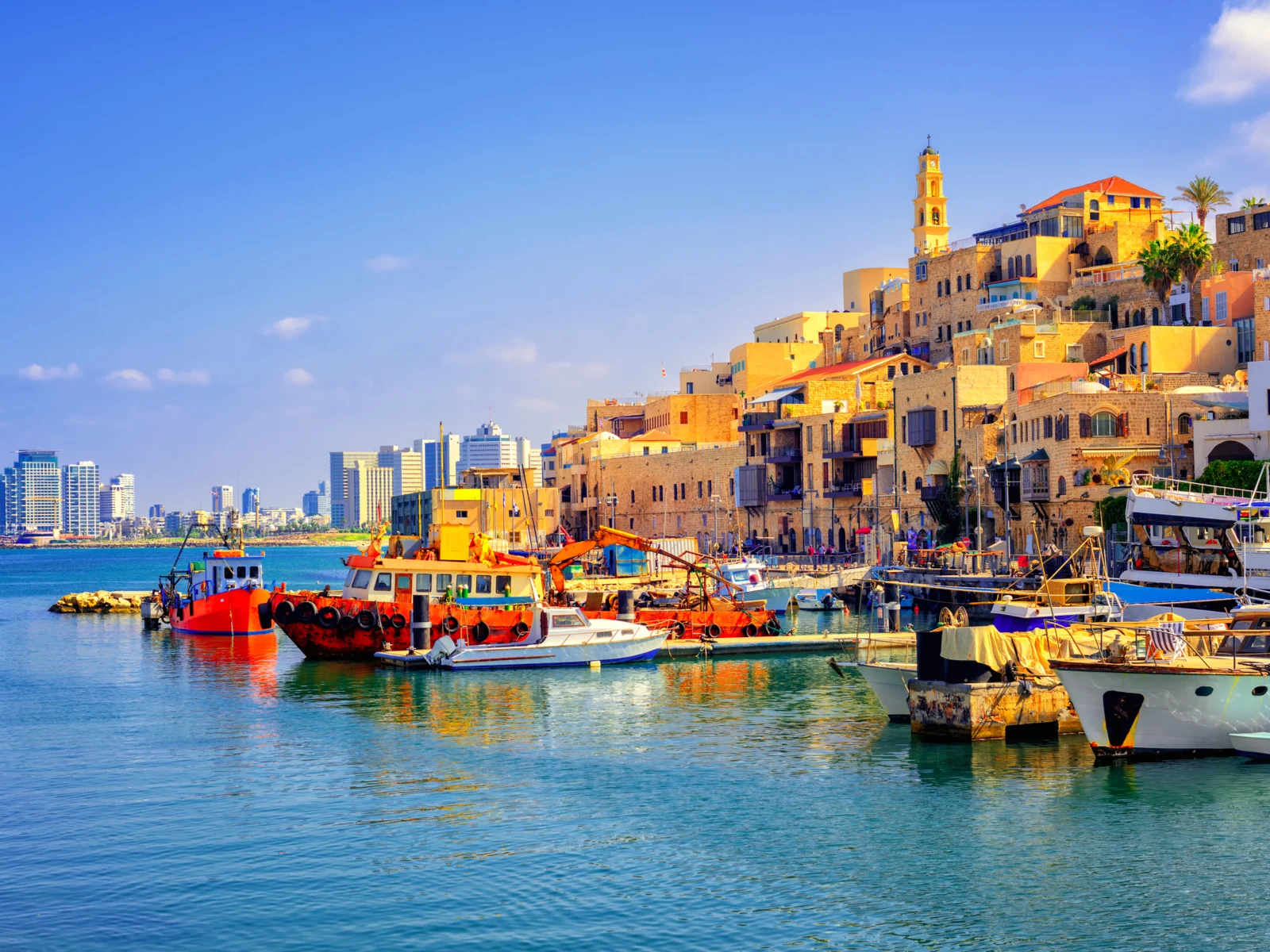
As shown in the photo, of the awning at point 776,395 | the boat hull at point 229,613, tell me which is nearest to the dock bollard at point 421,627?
the boat hull at point 229,613

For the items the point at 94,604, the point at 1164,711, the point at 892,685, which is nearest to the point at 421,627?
the point at 892,685

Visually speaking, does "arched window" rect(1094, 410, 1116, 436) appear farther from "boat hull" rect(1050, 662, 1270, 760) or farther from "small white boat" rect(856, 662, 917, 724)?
"boat hull" rect(1050, 662, 1270, 760)

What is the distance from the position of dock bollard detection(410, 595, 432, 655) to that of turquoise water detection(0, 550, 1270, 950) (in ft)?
20.1

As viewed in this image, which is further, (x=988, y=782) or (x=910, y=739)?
(x=910, y=739)

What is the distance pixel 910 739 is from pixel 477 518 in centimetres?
7542

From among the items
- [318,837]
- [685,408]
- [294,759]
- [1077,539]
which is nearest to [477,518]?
[685,408]

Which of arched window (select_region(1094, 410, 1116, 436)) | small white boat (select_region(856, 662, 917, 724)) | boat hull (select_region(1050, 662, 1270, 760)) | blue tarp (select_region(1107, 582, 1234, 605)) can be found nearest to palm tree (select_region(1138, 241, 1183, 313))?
arched window (select_region(1094, 410, 1116, 436))

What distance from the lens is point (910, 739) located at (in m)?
25.9

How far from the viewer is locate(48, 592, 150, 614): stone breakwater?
7669 centimetres

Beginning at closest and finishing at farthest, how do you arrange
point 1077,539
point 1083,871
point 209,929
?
point 209,929, point 1083,871, point 1077,539

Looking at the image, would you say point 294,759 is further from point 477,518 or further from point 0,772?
point 477,518

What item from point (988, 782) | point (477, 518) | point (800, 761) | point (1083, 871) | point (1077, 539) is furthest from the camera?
point (477, 518)

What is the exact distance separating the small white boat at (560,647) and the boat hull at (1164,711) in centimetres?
1775

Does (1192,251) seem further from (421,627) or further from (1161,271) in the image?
(421,627)
